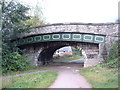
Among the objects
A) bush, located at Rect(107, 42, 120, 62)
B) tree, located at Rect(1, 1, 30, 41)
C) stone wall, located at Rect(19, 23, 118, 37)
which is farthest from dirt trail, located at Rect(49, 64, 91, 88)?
tree, located at Rect(1, 1, 30, 41)

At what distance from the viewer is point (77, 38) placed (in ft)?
42.1

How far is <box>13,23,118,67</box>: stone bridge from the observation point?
1209 centimetres

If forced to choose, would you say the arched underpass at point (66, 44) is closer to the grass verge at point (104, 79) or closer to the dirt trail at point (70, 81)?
the dirt trail at point (70, 81)

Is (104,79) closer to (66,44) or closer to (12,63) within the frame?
(12,63)

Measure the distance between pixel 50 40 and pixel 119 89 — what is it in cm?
908

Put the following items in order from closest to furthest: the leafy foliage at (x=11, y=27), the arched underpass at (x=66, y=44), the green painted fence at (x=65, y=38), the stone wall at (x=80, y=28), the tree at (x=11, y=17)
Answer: the leafy foliage at (x=11, y=27) < the tree at (x=11, y=17) < the stone wall at (x=80, y=28) < the green painted fence at (x=65, y=38) < the arched underpass at (x=66, y=44)

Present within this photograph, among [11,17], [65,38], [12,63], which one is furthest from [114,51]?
[11,17]

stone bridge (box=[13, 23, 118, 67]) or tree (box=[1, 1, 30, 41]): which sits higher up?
tree (box=[1, 1, 30, 41])

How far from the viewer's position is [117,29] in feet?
38.9

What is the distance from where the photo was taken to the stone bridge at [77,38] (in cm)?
1209

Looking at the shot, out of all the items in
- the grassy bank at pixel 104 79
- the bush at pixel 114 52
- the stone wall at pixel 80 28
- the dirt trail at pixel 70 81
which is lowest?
the dirt trail at pixel 70 81

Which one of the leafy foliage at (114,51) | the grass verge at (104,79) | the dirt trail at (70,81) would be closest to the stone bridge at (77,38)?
the leafy foliage at (114,51)

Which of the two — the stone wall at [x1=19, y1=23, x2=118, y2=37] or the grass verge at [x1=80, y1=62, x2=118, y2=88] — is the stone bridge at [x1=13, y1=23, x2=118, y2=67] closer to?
the stone wall at [x1=19, y1=23, x2=118, y2=37]

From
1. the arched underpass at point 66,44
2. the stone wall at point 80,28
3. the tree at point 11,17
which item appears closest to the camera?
the tree at point 11,17
